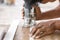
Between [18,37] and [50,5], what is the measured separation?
592 millimetres

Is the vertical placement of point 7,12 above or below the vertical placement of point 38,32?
below

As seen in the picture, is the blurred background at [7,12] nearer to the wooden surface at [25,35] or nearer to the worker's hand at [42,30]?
the wooden surface at [25,35]

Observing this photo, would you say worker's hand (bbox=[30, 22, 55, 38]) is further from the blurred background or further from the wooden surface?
the blurred background

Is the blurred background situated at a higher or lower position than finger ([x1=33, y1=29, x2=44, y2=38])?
lower

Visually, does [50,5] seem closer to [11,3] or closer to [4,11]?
[4,11]

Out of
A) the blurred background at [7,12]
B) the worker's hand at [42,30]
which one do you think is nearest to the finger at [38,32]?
the worker's hand at [42,30]

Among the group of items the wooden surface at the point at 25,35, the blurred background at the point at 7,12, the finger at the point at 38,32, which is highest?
the finger at the point at 38,32

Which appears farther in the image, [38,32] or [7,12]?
[7,12]

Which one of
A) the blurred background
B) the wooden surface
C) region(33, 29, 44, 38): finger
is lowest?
the blurred background

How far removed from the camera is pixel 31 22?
1.16 meters

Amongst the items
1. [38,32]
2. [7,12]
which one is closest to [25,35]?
[38,32]

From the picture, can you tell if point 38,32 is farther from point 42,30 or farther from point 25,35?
point 25,35

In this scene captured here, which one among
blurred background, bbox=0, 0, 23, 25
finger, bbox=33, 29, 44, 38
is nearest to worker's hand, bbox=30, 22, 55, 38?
finger, bbox=33, 29, 44, 38

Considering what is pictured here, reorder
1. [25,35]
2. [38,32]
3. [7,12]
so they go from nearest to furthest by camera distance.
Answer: [38,32] → [25,35] → [7,12]
